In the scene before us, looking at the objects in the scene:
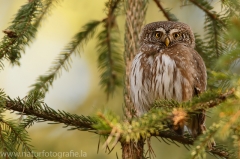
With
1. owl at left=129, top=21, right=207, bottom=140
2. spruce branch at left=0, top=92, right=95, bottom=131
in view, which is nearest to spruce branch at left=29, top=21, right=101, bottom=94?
owl at left=129, top=21, right=207, bottom=140

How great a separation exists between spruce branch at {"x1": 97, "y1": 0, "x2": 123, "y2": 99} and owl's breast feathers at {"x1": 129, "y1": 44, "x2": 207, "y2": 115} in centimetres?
39

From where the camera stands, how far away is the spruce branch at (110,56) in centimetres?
378

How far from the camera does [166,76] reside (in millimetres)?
3328

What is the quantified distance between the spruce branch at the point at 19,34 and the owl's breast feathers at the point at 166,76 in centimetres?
107

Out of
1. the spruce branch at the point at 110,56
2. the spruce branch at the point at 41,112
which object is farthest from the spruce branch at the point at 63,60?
the spruce branch at the point at 41,112

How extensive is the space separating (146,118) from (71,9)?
4.00 metres

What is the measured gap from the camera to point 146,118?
1.72 m

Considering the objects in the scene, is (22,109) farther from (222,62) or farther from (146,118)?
(222,62)

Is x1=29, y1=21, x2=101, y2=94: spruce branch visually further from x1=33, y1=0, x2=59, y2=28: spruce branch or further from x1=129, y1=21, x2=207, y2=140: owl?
x1=129, y1=21, x2=207, y2=140: owl

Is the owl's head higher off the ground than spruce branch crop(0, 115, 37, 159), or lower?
higher

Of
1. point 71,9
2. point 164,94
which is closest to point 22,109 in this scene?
point 164,94

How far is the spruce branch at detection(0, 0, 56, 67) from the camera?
2613 millimetres

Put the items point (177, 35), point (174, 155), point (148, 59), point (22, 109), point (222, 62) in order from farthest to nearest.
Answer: point (174, 155) → point (177, 35) → point (148, 59) → point (22, 109) → point (222, 62)

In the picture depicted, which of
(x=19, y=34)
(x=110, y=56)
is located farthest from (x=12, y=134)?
(x=110, y=56)
